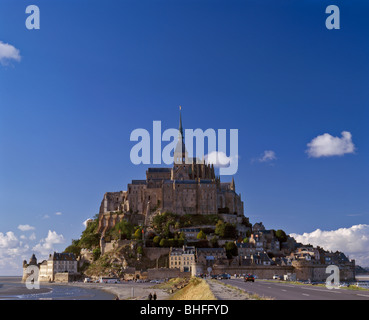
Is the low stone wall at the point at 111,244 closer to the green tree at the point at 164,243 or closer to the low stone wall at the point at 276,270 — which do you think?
the green tree at the point at 164,243

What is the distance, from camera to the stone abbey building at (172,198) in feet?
417

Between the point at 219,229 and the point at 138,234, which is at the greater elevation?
the point at 219,229

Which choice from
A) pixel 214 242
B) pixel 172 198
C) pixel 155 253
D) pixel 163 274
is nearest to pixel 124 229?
pixel 155 253

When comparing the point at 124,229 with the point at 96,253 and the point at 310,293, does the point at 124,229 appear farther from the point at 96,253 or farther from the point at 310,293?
the point at 310,293

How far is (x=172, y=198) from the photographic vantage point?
128 m

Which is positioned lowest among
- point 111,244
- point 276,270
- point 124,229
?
point 276,270

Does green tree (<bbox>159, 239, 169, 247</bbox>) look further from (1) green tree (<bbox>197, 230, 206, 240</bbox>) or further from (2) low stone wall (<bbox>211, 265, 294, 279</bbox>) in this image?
(2) low stone wall (<bbox>211, 265, 294, 279</bbox>)

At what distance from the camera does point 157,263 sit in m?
106

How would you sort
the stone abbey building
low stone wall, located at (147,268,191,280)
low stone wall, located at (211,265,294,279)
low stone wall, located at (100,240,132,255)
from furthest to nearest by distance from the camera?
1. the stone abbey building
2. low stone wall, located at (100,240,132,255)
3. low stone wall, located at (147,268,191,280)
4. low stone wall, located at (211,265,294,279)

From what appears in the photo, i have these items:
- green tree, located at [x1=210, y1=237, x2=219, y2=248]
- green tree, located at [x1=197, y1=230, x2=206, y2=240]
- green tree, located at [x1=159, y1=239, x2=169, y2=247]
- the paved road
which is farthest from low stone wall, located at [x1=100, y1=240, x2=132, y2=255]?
the paved road

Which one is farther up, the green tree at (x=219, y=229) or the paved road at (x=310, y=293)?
the green tree at (x=219, y=229)

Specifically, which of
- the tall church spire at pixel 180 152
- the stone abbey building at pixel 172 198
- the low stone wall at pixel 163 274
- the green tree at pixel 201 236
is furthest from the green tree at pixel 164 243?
the tall church spire at pixel 180 152

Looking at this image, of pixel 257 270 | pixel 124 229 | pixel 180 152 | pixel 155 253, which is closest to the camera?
pixel 257 270

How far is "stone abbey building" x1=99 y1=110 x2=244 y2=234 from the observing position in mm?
127188
